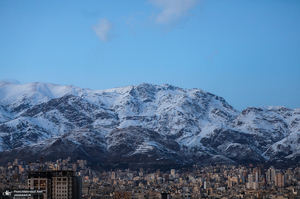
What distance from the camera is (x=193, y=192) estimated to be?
136500 millimetres

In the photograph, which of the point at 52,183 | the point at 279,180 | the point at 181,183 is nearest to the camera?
the point at 52,183

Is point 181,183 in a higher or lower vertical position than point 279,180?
lower

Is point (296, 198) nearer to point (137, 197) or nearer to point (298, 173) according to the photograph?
point (137, 197)

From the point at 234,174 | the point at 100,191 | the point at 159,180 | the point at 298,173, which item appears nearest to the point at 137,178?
the point at 159,180

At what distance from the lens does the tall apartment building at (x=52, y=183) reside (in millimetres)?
67188

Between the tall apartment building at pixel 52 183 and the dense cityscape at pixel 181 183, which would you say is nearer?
the tall apartment building at pixel 52 183

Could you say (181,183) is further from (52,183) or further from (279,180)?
(52,183)

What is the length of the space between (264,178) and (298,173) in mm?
14468

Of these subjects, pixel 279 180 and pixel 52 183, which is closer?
pixel 52 183

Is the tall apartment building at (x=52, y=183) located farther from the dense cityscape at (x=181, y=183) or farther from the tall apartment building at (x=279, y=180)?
the tall apartment building at (x=279, y=180)

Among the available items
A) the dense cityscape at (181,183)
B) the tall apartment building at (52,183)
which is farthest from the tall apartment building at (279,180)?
the tall apartment building at (52,183)

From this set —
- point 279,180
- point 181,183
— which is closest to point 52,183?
point 181,183

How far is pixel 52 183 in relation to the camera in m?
68.0

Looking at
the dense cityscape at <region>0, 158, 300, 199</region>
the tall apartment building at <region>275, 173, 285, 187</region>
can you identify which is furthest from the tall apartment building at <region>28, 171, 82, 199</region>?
the tall apartment building at <region>275, 173, 285, 187</region>
